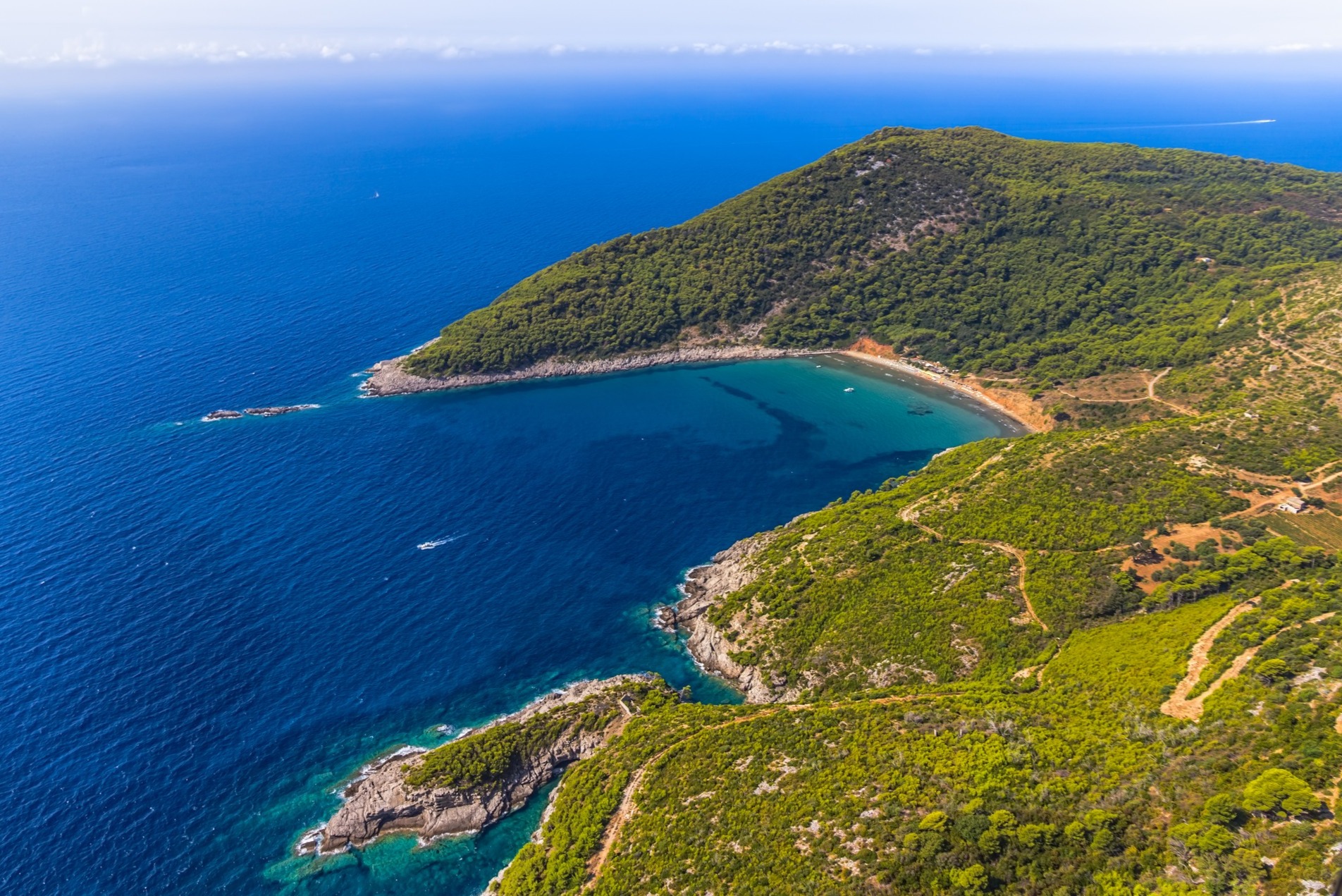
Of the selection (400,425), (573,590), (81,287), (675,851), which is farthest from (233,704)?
(81,287)

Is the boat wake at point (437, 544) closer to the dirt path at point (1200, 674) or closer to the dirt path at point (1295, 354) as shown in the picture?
the dirt path at point (1200, 674)

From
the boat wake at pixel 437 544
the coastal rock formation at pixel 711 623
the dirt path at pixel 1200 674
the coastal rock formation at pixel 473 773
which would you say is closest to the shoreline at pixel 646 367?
the boat wake at pixel 437 544

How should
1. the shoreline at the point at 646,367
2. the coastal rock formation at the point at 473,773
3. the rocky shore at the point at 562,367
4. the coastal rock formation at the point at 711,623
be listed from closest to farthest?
the coastal rock formation at the point at 473,773, the coastal rock formation at the point at 711,623, the shoreline at the point at 646,367, the rocky shore at the point at 562,367

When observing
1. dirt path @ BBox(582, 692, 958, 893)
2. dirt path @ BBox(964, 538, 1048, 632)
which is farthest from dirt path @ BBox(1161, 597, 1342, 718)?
dirt path @ BBox(582, 692, 958, 893)

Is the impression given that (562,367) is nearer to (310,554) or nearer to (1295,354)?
(310,554)

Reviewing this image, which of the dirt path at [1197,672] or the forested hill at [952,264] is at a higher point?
the forested hill at [952,264]

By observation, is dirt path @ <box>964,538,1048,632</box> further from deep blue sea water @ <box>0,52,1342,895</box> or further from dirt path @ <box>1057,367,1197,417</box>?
dirt path @ <box>1057,367,1197,417</box>

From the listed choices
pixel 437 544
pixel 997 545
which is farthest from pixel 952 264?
pixel 437 544

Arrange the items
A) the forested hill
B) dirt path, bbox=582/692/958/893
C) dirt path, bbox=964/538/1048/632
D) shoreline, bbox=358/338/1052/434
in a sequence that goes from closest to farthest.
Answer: dirt path, bbox=582/692/958/893, dirt path, bbox=964/538/1048/632, shoreline, bbox=358/338/1052/434, the forested hill
